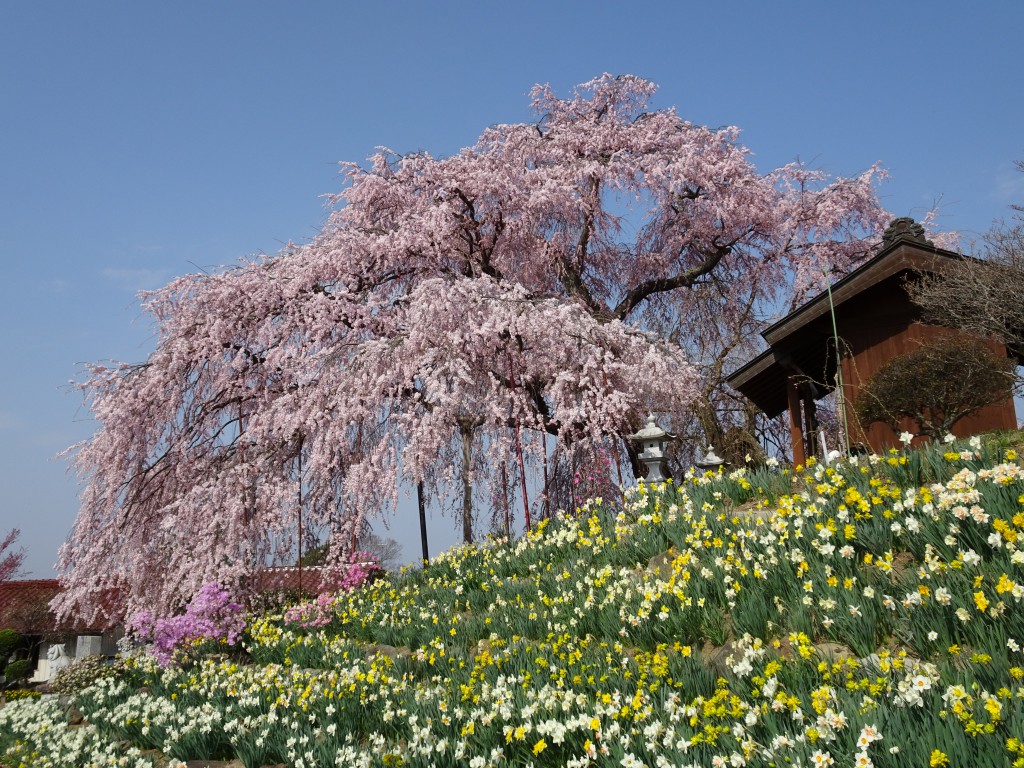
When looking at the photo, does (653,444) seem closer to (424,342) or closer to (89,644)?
(424,342)

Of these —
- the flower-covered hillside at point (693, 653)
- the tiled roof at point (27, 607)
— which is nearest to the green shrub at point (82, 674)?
the flower-covered hillside at point (693, 653)

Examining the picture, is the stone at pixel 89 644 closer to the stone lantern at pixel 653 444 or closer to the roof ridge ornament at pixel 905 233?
the stone lantern at pixel 653 444

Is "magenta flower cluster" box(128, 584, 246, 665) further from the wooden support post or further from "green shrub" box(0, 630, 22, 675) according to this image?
"green shrub" box(0, 630, 22, 675)

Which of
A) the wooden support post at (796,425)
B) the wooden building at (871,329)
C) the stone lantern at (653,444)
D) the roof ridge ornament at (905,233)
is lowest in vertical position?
the stone lantern at (653,444)

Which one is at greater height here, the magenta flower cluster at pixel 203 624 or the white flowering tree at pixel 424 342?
the white flowering tree at pixel 424 342

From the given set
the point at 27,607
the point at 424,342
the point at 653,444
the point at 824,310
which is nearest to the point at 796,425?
the point at 824,310

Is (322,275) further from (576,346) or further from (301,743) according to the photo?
(301,743)

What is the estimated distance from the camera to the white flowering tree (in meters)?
13.6

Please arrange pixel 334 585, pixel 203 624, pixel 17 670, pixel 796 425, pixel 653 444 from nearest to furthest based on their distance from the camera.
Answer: pixel 203 624
pixel 653 444
pixel 334 585
pixel 796 425
pixel 17 670

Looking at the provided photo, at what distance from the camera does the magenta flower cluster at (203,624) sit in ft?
38.0

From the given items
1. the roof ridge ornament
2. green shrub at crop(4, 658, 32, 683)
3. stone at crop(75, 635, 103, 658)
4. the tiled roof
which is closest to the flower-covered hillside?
the roof ridge ornament

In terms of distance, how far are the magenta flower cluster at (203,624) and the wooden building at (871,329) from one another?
32.4ft

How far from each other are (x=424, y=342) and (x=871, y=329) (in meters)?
7.97

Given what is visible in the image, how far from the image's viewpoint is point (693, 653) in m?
5.64
